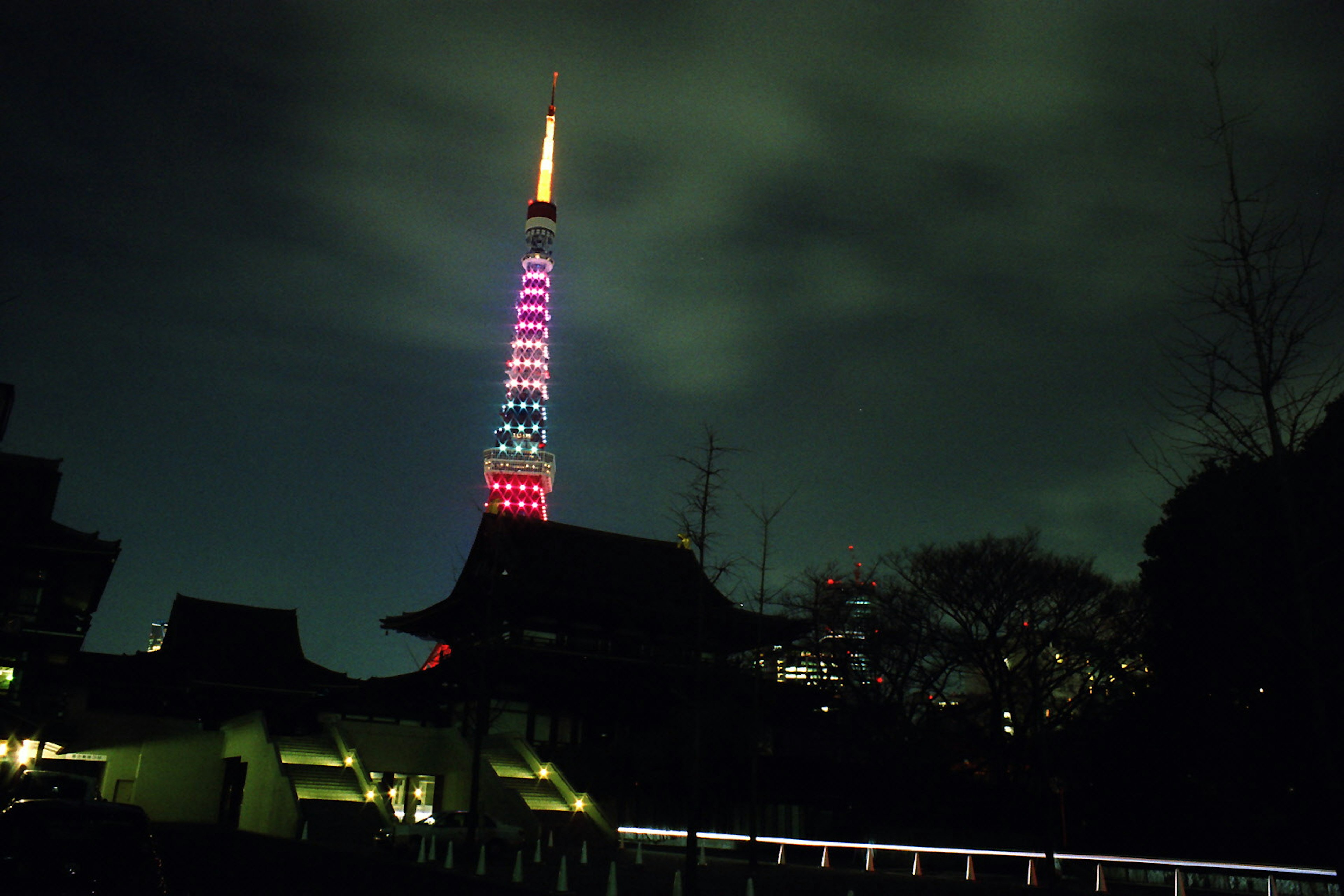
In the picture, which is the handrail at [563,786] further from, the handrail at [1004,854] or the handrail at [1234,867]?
the handrail at [1234,867]

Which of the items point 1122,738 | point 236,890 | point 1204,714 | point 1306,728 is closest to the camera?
point 236,890

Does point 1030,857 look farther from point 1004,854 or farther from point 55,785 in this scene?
point 55,785

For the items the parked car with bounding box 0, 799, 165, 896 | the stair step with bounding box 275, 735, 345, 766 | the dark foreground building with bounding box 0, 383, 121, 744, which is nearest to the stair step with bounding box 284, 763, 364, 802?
the stair step with bounding box 275, 735, 345, 766

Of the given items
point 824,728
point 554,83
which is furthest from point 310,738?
point 554,83

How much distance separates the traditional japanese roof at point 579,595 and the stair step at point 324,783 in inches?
326

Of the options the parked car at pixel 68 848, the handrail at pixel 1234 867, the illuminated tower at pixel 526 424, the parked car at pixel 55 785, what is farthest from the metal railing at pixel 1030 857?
the illuminated tower at pixel 526 424

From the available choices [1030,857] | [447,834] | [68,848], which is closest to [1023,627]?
[1030,857]

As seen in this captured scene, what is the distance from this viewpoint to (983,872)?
29969 millimetres

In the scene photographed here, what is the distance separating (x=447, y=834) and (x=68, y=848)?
14272 millimetres

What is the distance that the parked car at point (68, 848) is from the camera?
11586mm

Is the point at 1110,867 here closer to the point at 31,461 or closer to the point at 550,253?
the point at 31,461

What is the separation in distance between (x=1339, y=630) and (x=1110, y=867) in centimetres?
1570

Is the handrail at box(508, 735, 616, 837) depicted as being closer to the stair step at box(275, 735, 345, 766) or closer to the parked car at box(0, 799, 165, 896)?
the stair step at box(275, 735, 345, 766)

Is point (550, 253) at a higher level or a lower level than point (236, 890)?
higher
